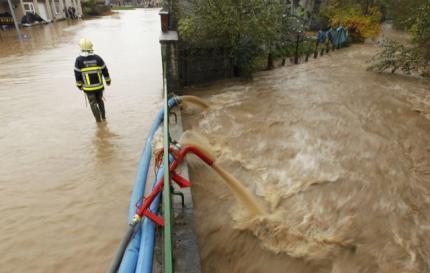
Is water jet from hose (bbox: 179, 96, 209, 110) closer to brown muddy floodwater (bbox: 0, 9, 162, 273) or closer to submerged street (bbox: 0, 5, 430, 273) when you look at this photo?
submerged street (bbox: 0, 5, 430, 273)

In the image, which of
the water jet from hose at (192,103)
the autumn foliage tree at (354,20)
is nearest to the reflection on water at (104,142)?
the water jet from hose at (192,103)

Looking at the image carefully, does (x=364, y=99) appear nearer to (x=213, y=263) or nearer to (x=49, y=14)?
(x=213, y=263)

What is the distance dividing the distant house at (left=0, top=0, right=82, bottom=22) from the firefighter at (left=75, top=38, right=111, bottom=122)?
29.2 m

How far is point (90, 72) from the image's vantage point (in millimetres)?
6734

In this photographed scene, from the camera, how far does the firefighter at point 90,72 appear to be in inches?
261

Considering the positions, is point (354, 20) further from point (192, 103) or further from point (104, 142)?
point (104, 142)

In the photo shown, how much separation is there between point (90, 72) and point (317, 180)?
520cm

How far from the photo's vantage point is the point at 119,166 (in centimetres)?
557

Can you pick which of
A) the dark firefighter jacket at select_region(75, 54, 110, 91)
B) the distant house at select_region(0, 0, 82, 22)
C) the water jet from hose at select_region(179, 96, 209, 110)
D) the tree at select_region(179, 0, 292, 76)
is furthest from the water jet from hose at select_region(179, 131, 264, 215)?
the distant house at select_region(0, 0, 82, 22)

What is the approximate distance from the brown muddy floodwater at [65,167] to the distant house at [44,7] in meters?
23.6

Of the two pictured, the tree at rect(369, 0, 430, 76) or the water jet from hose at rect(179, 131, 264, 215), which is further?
the tree at rect(369, 0, 430, 76)

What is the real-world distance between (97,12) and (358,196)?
51675 mm

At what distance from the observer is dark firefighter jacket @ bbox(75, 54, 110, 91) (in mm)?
6637

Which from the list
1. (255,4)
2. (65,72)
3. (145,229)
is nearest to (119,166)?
(145,229)
